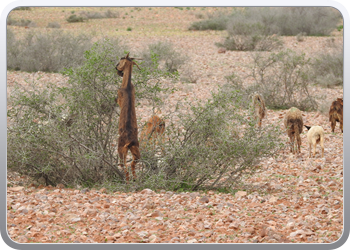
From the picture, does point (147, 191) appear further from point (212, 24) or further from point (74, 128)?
point (212, 24)

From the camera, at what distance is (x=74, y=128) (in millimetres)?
5992

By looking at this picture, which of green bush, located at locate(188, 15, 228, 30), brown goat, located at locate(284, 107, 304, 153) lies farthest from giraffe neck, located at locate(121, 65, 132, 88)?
green bush, located at locate(188, 15, 228, 30)

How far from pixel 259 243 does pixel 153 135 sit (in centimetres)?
309

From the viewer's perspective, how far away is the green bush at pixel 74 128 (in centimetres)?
576

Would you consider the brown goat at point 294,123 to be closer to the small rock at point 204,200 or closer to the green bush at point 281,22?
the small rock at point 204,200

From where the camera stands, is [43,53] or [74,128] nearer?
[74,128]

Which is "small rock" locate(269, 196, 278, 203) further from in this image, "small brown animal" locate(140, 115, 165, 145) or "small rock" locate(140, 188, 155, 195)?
"small brown animal" locate(140, 115, 165, 145)

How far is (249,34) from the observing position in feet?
59.2

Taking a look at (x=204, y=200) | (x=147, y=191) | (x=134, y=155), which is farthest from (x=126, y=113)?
(x=204, y=200)

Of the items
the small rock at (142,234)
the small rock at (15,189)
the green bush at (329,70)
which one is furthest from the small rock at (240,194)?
the green bush at (329,70)

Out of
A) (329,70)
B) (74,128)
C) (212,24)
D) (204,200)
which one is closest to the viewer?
(204,200)

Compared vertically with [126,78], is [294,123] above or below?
below
